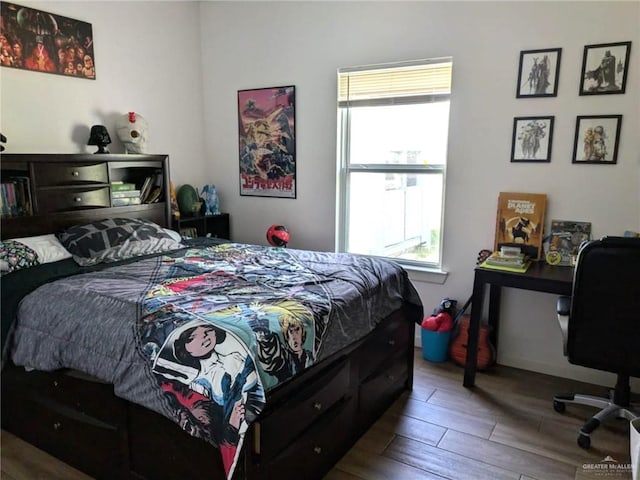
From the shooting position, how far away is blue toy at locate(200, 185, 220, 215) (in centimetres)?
397

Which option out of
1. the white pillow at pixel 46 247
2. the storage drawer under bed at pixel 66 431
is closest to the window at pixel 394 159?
the white pillow at pixel 46 247

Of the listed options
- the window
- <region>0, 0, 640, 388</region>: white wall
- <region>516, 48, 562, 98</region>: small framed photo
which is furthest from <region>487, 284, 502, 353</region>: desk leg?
<region>516, 48, 562, 98</region>: small framed photo

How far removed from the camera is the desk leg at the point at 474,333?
268cm

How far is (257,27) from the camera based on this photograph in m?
3.72

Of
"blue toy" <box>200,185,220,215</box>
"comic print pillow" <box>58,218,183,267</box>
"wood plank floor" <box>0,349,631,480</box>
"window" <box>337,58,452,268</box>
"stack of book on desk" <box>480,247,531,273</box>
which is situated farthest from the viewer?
"blue toy" <box>200,185,220,215</box>

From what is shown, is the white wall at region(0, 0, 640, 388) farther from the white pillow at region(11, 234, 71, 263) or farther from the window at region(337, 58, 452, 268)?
the white pillow at region(11, 234, 71, 263)

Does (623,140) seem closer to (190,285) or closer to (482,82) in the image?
(482,82)

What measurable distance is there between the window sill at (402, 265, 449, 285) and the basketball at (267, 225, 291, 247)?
40.5 inches

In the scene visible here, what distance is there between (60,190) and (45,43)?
0.98 meters

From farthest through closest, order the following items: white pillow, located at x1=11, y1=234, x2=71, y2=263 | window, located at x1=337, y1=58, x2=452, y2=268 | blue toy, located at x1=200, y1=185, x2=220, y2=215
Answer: blue toy, located at x1=200, y1=185, x2=220, y2=215 → window, located at x1=337, y1=58, x2=452, y2=268 → white pillow, located at x1=11, y1=234, x2=71, y2=263

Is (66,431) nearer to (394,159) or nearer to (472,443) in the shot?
(472,443)

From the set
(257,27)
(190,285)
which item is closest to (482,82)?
(257,27)

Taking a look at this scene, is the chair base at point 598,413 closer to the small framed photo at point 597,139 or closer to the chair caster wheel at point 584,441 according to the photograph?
the chair caster wheel at point 584,441

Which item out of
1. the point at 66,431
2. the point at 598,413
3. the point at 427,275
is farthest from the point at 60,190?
the point at 598,413
